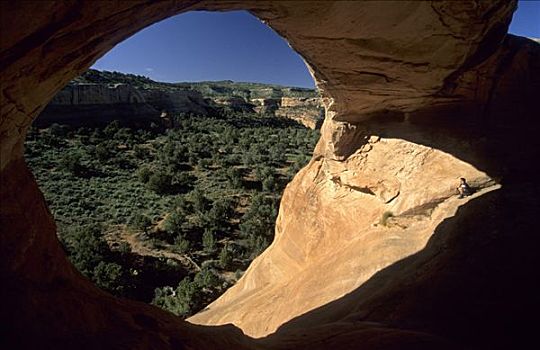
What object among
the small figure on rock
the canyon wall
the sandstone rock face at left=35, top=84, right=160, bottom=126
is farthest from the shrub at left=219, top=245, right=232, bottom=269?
the sandstone rock face at left=35, top=84, right=160, bottom=126

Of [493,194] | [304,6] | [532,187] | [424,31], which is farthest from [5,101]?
[532,187]

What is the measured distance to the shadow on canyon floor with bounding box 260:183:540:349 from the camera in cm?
425

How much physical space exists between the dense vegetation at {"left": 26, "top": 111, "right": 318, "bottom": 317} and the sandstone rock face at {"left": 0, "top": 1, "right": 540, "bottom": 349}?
687cm

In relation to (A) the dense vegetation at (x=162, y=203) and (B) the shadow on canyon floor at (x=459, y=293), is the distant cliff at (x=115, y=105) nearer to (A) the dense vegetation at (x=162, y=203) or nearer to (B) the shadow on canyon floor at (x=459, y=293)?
(A) the dense vegetation at (x=162, y=203)

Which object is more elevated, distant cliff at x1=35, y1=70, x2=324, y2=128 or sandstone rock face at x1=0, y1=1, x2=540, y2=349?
distant cliff at x1=35, y1=70, x2=324, y2=128

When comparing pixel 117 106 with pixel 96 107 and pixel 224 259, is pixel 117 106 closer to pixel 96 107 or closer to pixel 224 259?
pixel 96 107

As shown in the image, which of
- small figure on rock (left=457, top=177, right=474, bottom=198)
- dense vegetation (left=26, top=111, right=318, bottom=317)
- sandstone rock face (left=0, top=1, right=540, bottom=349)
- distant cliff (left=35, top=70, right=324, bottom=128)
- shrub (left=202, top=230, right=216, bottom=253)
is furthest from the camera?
distant cliff (left=35, top=70, right=324, bottom=128)

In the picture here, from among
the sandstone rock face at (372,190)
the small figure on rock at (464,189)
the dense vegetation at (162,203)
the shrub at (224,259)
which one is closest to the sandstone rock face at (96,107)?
the dense vegetation at (162,203)

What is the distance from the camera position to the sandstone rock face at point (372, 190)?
3.27 meters

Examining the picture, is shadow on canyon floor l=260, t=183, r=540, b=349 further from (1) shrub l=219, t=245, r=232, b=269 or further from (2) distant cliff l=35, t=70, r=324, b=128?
(2) distant cliff l=35, t=70, r=324, b=128

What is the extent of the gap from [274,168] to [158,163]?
10073 millimetres

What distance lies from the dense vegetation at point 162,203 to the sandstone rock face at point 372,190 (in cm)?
687

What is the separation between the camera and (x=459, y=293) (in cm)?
492

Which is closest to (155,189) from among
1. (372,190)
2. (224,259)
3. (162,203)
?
(162,203)
